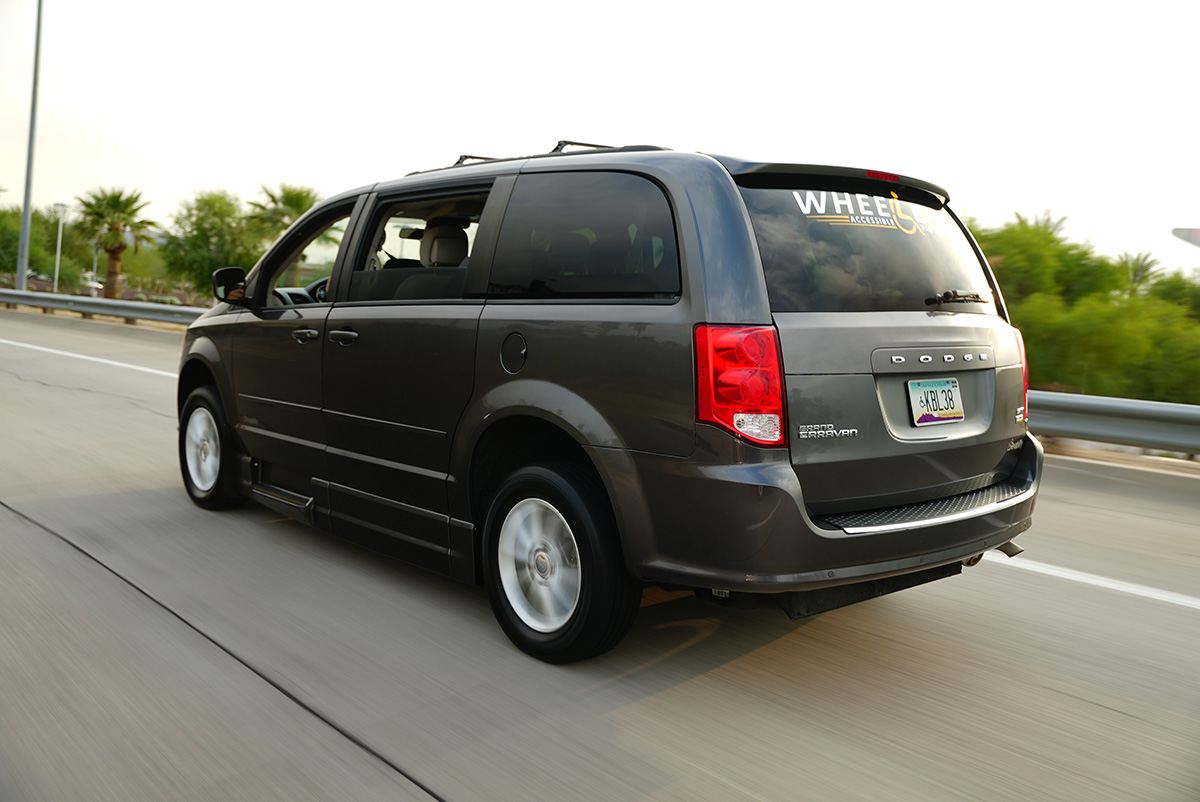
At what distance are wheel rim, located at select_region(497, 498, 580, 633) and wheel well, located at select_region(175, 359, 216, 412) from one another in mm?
2800

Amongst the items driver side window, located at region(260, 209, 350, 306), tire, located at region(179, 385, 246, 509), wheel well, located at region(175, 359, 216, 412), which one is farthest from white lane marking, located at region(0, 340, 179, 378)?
driver side window, located at region(260, 209, 350, 306)

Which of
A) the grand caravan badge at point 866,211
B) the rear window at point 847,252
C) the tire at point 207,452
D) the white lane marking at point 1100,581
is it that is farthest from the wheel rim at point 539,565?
the white lane marking at point 1100,581

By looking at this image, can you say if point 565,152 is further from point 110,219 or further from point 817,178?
point 110,219

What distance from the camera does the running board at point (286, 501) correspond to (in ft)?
15.9

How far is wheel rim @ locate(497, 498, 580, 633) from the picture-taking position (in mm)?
3561

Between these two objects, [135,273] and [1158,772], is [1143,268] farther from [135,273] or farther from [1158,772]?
[135,273]

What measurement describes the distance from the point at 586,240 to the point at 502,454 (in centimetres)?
91

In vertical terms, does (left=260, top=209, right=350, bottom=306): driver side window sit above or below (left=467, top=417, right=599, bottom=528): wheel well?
above

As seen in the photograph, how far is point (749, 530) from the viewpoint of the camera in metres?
3.02

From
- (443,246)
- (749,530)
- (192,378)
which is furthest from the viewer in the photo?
(192,378)

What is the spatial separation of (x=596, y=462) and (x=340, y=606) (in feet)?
4.88

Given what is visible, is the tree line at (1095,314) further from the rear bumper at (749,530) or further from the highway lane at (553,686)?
the rear bumper at (749,530)

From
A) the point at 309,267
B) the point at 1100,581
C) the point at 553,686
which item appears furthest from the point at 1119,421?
the point at 309,267

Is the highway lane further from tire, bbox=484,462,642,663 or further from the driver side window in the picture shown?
the driver side window
